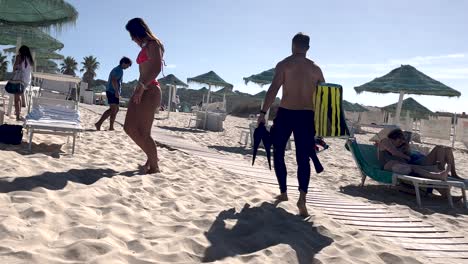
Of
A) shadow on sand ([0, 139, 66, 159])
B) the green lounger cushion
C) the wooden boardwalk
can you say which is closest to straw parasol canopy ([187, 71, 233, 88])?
the green lounger cushion

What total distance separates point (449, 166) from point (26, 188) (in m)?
4.93

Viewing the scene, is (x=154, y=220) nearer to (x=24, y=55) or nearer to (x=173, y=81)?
(x=24, y=55)

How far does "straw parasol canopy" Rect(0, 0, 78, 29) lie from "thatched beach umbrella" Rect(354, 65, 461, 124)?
7.57 m

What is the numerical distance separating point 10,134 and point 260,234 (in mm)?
3516

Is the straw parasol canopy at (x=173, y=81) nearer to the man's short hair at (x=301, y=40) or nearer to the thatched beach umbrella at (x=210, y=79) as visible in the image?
the thatched beach umbrella at (x=210, y=79)

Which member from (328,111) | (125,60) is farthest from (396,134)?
(125,60)

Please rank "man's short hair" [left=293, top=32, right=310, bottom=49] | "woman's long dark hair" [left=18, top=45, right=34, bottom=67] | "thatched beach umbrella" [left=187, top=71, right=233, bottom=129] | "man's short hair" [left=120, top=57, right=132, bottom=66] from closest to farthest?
1. "man's short hair" [left=293, top=32, right=310, bottom=49]
2. "woman's long dark hair" [left=18, top=45, right=34, bottom=67]
3. "man's short hair" [left=120, top=57, right=132, bottom=66]
4. "thatched beach umbrella" [left=187, top=71, right=233, bottom=129]

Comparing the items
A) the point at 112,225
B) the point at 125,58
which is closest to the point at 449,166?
the point at 112,225

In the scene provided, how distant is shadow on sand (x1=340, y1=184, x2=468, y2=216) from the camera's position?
4477mm

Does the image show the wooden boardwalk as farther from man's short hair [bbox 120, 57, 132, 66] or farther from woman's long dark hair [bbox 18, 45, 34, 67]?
woman's long dark hair [bbox 18, 45, 34, 67]

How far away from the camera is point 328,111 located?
356cm

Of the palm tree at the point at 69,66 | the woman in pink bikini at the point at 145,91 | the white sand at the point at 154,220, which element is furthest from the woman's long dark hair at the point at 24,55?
the palm tree at the point at 69,66

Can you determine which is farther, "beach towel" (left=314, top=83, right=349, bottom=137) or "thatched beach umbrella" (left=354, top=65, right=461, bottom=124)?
"thatched beach umbrella" (left=354, top=65, right=461, bottom=124)

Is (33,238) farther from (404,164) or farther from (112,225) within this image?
(404,164)
